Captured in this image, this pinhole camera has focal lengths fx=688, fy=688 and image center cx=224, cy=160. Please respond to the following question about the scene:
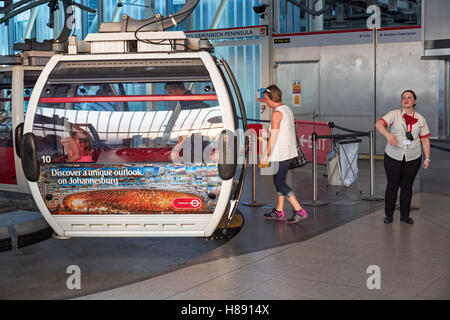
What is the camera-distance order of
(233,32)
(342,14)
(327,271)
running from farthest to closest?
(342,14)
(233,32)
(327,271)

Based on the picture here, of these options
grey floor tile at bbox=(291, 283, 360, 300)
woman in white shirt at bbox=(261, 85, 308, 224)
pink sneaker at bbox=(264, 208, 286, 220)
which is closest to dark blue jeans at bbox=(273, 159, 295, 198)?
woman in white shirt at bbox=(261, 85, 308, 224)

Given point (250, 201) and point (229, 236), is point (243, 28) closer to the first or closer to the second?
point (250, 201)

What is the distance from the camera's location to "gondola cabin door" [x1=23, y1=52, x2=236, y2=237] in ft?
23.1

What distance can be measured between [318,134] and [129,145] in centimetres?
781

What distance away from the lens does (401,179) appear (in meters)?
8.59

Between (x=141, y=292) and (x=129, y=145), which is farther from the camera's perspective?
(x=129, y=145)

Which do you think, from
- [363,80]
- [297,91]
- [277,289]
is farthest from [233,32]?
[277,289]

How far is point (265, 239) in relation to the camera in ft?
26.1

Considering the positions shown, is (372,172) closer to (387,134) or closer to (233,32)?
(387,134)

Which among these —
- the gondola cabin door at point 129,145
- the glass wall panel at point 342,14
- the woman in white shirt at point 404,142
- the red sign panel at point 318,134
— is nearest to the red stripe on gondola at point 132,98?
the gondola cabin door at point 129,145

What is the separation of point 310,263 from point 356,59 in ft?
37.0

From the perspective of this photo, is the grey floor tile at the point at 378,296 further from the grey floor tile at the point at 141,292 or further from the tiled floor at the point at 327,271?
the grey floor tile at the point at 141,292

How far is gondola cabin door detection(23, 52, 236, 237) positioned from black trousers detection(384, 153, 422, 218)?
2.50 metres

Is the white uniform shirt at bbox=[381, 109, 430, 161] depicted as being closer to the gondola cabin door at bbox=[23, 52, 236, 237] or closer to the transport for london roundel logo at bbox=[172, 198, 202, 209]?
the gondola cabin door at bbox=[23, 52, 236, 237]
